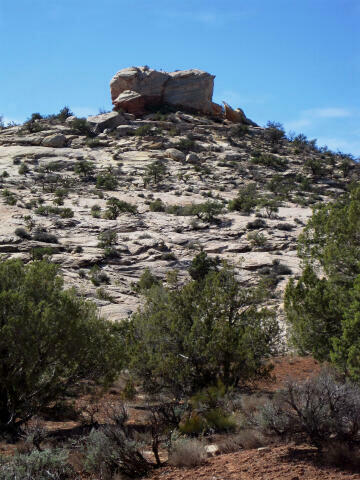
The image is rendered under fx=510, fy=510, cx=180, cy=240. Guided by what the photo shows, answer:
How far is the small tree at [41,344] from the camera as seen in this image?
10141 millimetres

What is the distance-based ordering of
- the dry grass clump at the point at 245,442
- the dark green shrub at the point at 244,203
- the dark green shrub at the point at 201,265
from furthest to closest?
the dark green shrub at the point at 244,203 → the dark green shrub at the point at 201,265 → the dry grass clump at the point at 245,442

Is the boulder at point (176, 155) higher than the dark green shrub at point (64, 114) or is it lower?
lower

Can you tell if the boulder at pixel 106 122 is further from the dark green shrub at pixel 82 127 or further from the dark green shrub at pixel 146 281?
the dark green shrub at pixel 146 281

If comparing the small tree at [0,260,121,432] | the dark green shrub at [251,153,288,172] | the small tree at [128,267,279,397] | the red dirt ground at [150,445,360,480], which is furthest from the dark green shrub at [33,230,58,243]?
the dark green shrub at [251,153,288,172]

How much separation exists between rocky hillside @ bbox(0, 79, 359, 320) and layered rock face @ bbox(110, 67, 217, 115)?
229cm

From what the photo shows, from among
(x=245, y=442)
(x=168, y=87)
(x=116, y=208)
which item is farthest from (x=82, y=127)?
(x=245, y=442)

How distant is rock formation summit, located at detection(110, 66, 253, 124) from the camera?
6228 centimetres

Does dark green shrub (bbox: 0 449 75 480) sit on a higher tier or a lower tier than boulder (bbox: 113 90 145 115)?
lower

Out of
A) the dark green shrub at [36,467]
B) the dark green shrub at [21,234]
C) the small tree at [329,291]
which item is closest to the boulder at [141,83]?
the dark green shrub at [21,234]

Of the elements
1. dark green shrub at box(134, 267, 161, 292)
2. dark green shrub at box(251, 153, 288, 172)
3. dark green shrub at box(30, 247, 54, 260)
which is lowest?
dark green shrub at box(134, 267, 161, 292)

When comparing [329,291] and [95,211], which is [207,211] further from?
[329,291]

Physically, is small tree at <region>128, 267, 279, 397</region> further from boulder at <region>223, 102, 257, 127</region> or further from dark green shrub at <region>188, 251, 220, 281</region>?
boulder at <region>223, 102, 257, 127</region>

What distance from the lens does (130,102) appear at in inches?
2381

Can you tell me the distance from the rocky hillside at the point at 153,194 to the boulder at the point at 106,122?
17 cm
